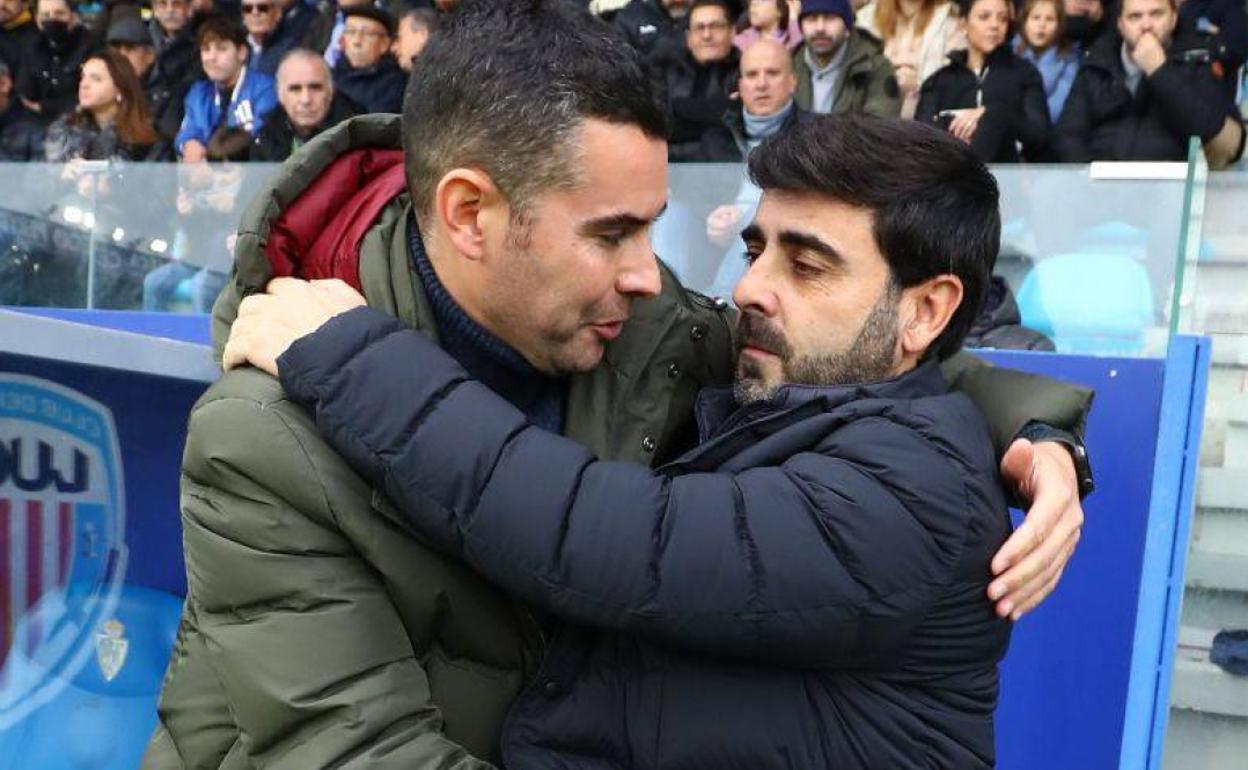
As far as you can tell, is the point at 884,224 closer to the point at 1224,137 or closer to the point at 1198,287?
the point at 1198,287

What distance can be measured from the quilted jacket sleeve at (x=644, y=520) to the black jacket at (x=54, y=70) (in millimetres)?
8965

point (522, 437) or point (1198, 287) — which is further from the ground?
point (1198, 287)

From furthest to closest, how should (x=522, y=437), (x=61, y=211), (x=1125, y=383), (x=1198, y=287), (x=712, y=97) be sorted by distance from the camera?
(x=712, y=97), (x=61, y=211), (x=1198, y=287), (x=1125, y=383), (x=522, y=437)

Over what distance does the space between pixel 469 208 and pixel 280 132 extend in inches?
243

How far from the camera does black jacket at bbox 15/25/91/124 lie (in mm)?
9844

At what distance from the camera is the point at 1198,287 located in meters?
3.79

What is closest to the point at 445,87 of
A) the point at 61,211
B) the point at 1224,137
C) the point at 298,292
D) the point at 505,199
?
the point at 505,199

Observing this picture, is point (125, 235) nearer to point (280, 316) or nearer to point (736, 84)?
point (736, 84)

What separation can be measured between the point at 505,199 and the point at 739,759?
71 cm

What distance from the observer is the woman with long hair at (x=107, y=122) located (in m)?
8.20

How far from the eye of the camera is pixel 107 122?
328 inches

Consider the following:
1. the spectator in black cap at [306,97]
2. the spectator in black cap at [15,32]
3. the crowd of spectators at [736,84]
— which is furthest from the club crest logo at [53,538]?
the spectator in black cap at [15,32]

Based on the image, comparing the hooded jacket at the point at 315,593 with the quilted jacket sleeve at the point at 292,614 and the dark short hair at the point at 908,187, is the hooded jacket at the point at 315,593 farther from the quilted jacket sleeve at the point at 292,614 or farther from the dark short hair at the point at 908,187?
the dark short hair at the point at 908,187

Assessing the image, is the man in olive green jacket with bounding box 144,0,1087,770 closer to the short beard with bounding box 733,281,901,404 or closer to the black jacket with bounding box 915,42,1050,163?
the short beard with bounding box 733,281,901,404
